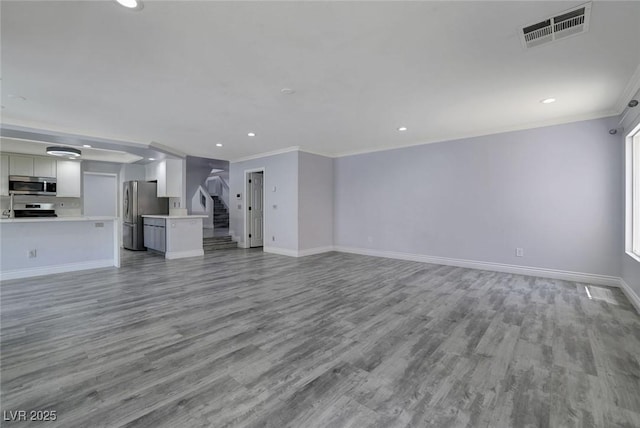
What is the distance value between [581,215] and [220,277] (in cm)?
568

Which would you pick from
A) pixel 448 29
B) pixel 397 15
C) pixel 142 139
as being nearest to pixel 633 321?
pixel 448 29

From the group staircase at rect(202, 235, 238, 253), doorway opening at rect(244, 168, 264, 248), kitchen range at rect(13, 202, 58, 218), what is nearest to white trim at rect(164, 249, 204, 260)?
staircase at rect(202, 235, 238, 253)

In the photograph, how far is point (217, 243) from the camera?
7.75m

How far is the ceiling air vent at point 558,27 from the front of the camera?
1950 mm

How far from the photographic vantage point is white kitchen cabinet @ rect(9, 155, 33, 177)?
641cm

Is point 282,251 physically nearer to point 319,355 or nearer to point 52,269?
point 52,269

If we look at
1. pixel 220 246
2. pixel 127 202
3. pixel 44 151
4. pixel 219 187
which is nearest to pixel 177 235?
pixel 220 246

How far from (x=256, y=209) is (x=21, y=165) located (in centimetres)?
553

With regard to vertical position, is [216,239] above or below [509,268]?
above

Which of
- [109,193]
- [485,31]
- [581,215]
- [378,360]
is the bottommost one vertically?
[378,360]

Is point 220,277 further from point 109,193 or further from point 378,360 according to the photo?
point 109,193

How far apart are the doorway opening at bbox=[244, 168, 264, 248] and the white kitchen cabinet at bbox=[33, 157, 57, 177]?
4719 mm

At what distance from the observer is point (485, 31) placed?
83.6 inches

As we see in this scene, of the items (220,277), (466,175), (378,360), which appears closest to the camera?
(378,360)
